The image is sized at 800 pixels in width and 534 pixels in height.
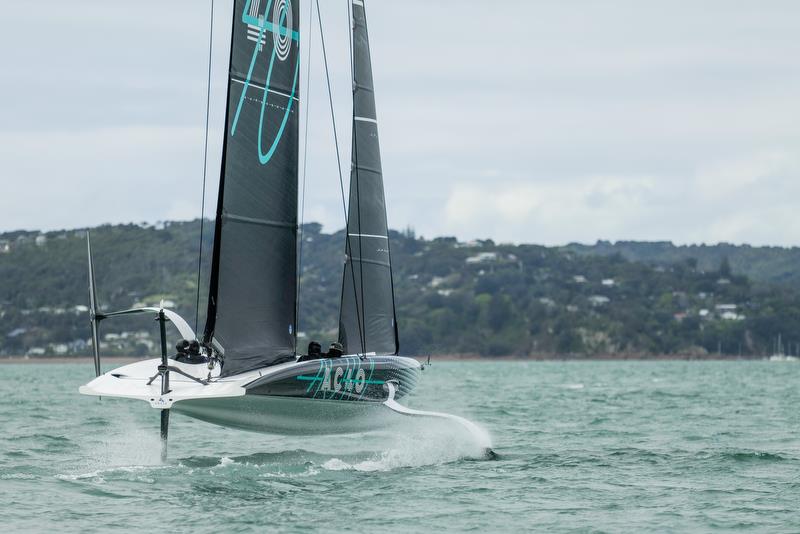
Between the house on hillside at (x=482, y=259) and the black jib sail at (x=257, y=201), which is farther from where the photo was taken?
the house on hillside at (x=482, y=259)

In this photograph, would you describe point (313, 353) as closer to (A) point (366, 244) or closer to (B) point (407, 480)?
(B) point (407, 480)

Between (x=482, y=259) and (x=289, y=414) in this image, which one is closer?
(x=289, y=414)

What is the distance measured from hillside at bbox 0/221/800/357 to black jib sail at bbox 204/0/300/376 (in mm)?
120911

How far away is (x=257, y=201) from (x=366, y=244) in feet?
16.7

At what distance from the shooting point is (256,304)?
56.7 feet

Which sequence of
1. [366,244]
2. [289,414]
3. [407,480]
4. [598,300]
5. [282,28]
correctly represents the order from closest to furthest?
[407,480]
[289,414]
[282,28]
[366,244]
[598,300]

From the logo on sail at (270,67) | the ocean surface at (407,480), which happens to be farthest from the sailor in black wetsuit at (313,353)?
the logo on sail at (270,67)

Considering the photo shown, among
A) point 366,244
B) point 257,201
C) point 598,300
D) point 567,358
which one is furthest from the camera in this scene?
point 598,300

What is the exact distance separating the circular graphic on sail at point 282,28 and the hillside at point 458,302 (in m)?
121

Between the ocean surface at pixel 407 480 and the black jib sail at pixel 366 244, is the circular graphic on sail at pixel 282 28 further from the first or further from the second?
the ocean surface at pixel 407 480

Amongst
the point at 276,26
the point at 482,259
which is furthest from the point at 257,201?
the point at 482,259

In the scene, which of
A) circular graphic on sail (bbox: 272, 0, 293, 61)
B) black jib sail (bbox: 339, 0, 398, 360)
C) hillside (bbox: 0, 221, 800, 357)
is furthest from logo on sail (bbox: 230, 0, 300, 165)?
hillside (bbox: 0, 221, 800, 357)

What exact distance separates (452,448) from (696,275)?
17711 centimetres

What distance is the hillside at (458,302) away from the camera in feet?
489
